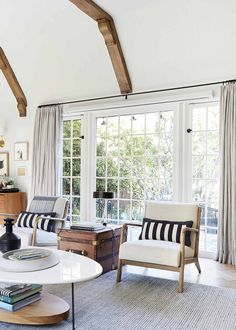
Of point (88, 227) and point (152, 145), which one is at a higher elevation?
point (152, 145)

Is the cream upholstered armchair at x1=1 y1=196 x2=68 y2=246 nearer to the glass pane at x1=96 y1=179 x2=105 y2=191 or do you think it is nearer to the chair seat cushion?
the glass pane at x1=96 y1=179 x2=105 y2=191

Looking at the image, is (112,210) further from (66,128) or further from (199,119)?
(199,119)

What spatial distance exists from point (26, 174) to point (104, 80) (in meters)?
2.34

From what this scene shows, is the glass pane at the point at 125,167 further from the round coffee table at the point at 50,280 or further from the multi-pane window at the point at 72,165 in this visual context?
the round coffee table at the point at 50,280

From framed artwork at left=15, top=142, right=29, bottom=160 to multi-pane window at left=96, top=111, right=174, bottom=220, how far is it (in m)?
1.53

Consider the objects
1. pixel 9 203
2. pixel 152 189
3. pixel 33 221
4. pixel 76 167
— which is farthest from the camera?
pixel 9 203

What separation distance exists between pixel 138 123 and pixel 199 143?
102 centimetres

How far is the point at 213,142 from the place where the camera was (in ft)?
15.6

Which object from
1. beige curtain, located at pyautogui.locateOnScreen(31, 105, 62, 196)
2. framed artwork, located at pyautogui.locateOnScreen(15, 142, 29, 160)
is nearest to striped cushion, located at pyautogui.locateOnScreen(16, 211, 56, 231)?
beige curtain, located at pyautogui.locateOnScreen(31, 105, 62, 196)

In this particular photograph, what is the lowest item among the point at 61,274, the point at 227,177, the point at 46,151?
the point at 61,274

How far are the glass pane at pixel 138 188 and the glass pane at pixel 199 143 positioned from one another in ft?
3.10

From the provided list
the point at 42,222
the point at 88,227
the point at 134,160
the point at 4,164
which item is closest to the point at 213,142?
the point at 134,160

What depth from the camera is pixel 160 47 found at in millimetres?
4746

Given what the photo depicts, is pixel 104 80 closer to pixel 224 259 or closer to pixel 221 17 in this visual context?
pixel 221 17
